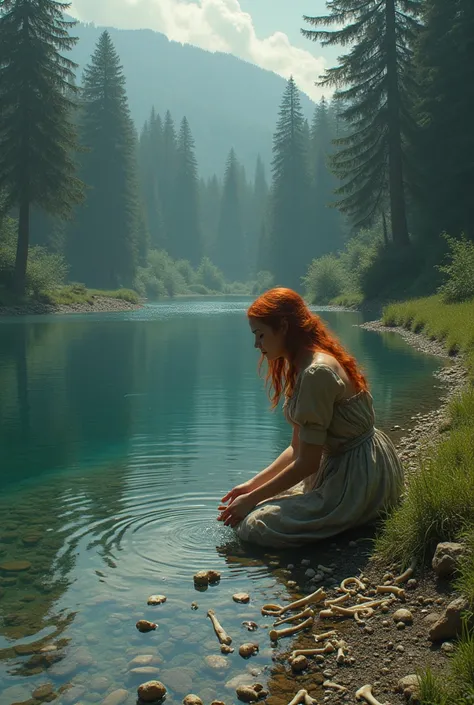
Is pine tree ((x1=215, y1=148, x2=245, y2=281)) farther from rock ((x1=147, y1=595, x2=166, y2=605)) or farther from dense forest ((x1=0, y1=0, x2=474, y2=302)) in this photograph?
rock ((x1=147, y1=595, x2=166, y2=605))

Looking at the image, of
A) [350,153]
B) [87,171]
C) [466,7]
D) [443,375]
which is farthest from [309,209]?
[443,375]

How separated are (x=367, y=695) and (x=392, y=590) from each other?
98 cm

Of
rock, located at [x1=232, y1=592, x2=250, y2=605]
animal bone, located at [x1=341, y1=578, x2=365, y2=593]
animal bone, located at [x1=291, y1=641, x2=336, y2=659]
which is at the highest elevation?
animal bone, located at [x1=341, y1=578, x2=365, y2=593]

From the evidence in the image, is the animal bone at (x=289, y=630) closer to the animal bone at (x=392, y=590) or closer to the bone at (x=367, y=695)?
the animal bone at (x=392, y=590)

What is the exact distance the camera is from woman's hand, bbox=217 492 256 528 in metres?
4.93

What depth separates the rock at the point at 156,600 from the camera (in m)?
4.19

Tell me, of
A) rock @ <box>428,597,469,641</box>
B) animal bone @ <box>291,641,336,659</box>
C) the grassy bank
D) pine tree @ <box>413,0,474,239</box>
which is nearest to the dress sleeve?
the grassy bank

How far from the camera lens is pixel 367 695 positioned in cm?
302

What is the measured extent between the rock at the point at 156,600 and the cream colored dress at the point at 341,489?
852mm

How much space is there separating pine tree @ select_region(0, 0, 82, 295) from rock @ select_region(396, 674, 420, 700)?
105 feet

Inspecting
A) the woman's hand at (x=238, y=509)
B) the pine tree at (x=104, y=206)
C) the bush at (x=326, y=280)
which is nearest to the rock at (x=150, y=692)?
the woman's hand at (x=238, y=509)

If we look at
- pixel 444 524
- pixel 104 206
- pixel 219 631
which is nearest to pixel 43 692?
pixel 219 631

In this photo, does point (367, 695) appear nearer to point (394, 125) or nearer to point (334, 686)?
point (334, 686)

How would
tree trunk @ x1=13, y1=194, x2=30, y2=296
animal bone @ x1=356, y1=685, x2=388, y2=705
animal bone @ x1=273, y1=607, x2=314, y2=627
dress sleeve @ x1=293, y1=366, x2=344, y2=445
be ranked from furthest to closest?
tree trunk @ x1=13, y1=194, x2=30, y2=296 → dress sleeve @ x1=293, y1=366, x2=344, y2=445 → animal bone @ x1=273, y1=607, x2=314, y2=627 → animal bone @ x1=356, y1=685, x2=388, y2=705
